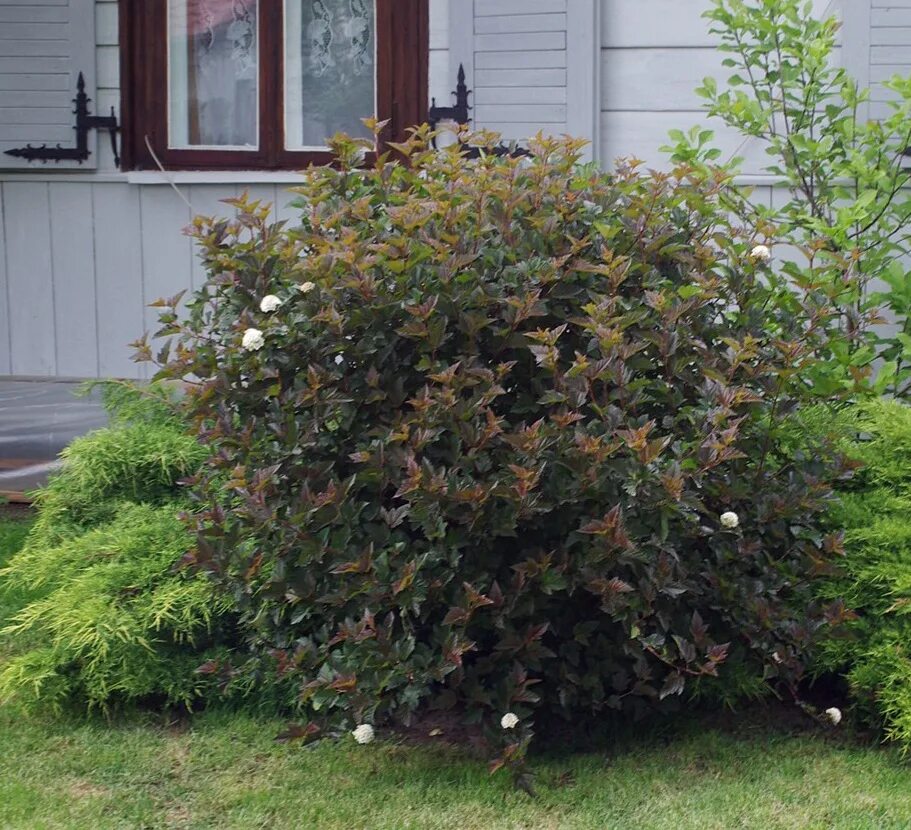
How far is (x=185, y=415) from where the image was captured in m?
3.45

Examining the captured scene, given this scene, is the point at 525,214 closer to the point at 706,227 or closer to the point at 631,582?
the point at 706,227

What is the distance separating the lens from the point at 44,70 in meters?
6.16

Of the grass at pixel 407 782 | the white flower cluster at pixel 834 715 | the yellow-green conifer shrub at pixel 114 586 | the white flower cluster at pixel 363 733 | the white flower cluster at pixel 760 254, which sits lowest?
the grass at pixel 407 782

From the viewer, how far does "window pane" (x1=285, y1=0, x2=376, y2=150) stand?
20.0ft

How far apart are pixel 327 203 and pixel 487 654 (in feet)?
4.49

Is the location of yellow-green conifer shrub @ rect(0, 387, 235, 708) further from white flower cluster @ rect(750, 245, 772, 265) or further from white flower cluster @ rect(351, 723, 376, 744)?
white flower cluster @ rect(750, 245, 772, 265)

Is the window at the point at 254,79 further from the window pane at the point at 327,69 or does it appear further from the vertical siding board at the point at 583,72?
the vertical siding board at the point at 583,72

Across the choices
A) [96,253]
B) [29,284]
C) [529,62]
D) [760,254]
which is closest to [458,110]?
[529,62]

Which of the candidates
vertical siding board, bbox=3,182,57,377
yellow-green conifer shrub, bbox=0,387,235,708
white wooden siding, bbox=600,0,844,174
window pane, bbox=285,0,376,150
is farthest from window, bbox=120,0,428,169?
yellow-green conifer shrub, bbox=0,387,235,708

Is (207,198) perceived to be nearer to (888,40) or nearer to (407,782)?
(888,40)

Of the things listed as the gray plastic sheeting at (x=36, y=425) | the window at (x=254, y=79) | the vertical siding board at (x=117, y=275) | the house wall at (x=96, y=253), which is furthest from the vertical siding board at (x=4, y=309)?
the window at (x=254, y=79)

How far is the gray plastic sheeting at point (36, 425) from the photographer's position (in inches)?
211

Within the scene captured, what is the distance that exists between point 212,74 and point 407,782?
4.25 meters

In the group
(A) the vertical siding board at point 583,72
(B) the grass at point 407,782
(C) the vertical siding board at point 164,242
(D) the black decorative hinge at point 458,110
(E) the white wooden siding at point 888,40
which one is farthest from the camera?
(C) the vertical siding board at point 164,242
